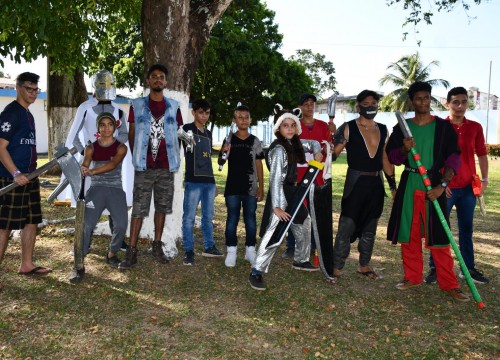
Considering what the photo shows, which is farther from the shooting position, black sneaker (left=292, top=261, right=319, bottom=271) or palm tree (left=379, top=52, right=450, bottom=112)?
palm tree (left=379, top=52, right=450, bottom=112)

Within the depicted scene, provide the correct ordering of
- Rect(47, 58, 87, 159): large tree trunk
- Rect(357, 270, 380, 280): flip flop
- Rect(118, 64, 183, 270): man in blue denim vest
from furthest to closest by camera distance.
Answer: Rect(47, 58, 87, 159): large tree trunk
Rect(357, 270, 380, 280): flip flop
Rect(118, 64, 183, 270): man in blue denim vest

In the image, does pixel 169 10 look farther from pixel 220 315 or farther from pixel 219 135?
pixel 219 135

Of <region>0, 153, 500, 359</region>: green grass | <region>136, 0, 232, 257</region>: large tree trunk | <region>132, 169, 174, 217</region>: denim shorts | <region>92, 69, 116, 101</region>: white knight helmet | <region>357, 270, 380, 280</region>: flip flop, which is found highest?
<region>136, 0, 232, 257</region>: large tree trunk

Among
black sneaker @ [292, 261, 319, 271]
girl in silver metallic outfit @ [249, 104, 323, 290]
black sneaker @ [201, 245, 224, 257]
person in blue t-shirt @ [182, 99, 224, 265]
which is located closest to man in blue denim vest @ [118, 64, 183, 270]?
person in blue t-shirt @ [182, 99, 224, 265]

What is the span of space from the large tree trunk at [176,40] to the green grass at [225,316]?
39.4 inches

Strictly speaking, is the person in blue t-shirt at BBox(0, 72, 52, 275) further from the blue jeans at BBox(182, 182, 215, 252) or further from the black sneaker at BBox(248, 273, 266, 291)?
the black sneaker at BBox(248, 273, 266, 291)

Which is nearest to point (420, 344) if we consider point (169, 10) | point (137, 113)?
point (137, 113)

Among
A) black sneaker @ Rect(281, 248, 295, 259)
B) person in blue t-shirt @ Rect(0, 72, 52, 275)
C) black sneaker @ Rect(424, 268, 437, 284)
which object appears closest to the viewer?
person in blue t-shirt @ Rect(0, 72, 52, 275)

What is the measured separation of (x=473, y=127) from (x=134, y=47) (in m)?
24.5

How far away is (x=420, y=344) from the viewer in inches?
161

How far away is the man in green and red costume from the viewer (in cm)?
512

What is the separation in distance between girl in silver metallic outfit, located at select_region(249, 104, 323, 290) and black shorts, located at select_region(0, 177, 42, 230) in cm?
253

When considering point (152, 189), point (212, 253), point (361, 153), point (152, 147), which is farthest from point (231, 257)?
point (361, 153)

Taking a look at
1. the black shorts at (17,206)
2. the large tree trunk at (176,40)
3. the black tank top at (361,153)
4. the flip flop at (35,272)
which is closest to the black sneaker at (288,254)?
the large tree trunk at (176,40)
